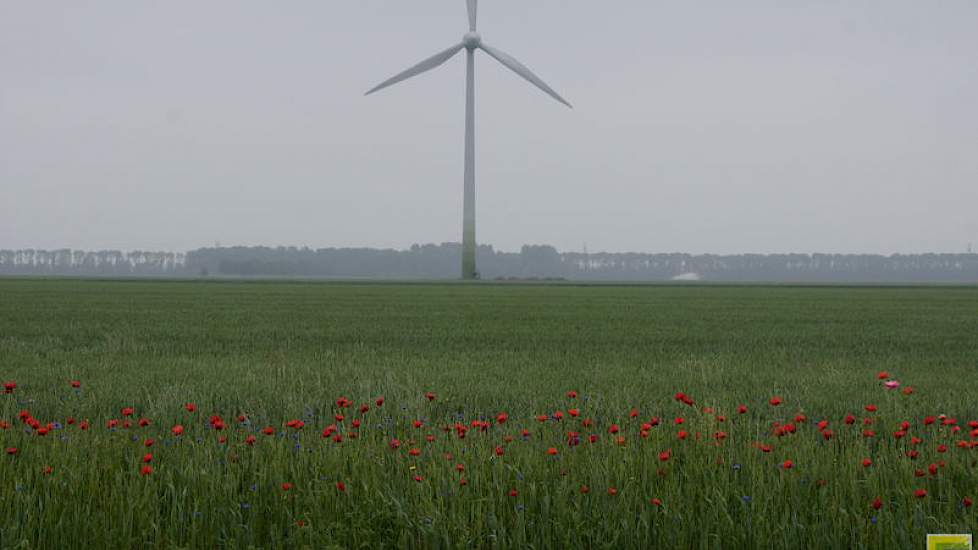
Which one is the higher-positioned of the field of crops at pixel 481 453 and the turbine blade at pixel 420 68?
the turbine blade at pixel 420 68

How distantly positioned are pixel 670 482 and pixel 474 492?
1.41 m

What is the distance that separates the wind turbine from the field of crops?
240 feet

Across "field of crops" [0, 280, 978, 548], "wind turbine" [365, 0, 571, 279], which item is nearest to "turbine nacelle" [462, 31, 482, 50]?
"wind turbine" [365, 0, 571, 279]

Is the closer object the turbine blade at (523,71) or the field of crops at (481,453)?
the field of crops at (481,453)

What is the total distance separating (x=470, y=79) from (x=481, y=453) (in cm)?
9300

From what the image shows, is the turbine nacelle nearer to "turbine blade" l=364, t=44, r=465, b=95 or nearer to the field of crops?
"turbine blade" l=364, t=44, r=465, b=95

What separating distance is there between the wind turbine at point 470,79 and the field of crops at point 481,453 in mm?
73028

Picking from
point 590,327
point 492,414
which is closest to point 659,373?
point 492,414

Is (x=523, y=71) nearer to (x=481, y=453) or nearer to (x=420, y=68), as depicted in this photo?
(x=420, y=68)

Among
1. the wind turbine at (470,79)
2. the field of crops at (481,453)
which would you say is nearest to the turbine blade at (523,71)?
the wind turbine at (470,79)

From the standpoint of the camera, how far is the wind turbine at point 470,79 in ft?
Result: 279

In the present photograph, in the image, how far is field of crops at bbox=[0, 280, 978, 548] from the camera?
4750 millimetres

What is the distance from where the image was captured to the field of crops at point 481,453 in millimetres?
4750

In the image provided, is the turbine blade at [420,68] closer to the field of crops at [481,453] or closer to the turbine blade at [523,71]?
the turbine blade at [523,71]
